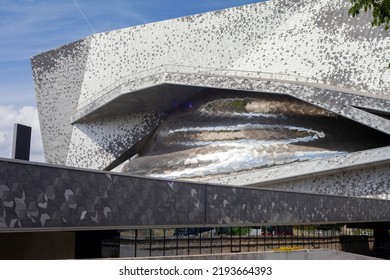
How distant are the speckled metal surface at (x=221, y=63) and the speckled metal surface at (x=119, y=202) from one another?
467 inches

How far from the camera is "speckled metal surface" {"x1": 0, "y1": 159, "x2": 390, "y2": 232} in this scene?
8.82m

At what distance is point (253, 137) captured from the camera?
29.9 m

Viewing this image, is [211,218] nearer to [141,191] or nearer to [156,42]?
[141,191]

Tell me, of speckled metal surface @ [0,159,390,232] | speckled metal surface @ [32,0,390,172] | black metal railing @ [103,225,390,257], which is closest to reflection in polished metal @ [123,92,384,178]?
speckled metal surface @ [32,0,390,172]

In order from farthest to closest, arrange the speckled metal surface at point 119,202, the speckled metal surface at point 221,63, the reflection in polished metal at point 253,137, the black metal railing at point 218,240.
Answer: the reflection in polished metal at point 253,137 → the speckled metal surface at point 221,63 → the black metal railing at point 218,240 → the speckled metal surface at point 119,202

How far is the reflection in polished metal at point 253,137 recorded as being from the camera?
2878 centimetres

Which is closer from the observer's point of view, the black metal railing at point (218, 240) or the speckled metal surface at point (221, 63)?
the black metal railing at point (218, 240)

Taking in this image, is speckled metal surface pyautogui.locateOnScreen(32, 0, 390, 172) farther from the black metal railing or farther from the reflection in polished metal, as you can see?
the black metal railing

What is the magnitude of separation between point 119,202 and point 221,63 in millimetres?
23606

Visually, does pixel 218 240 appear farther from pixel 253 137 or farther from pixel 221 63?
pixel 221 63

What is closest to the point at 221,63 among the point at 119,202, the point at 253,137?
the point at 253,137

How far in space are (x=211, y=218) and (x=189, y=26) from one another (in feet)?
75.2

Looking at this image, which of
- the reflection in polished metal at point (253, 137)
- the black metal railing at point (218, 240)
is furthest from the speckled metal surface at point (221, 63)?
the black metal railing at point (218, 240)

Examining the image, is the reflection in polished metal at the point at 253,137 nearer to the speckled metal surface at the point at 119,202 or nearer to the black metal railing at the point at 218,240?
the black metal railing at the point at 218,240
